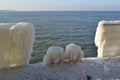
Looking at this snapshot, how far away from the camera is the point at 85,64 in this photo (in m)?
5.81

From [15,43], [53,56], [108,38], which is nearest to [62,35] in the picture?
[108,38]

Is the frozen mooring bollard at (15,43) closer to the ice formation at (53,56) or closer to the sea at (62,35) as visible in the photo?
the ice formation at (53,56)

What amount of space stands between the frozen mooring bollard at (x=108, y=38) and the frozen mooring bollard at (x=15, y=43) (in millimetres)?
1806

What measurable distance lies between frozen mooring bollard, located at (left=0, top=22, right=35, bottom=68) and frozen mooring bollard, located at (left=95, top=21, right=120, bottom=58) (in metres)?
1.81

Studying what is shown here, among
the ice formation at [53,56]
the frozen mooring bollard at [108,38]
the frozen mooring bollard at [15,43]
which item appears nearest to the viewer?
the frozen mooring bollard at [15,43]

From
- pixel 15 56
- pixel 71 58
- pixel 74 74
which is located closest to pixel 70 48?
pixel 71 58

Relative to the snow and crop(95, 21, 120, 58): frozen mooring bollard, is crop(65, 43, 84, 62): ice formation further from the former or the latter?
crop(95, 21, 120, 58): frozen mooring bollard

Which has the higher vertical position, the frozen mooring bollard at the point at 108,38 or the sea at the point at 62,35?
the frozen mooring bollard at the point at 108,38

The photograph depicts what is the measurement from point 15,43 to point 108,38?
2.35 meters

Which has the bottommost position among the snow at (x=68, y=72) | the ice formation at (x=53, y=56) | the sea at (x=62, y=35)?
the sea at (x=62, y=35)

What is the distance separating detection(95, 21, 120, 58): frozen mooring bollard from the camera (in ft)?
21.2

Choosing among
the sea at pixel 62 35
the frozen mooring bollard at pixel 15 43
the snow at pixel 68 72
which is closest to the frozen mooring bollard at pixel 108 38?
the snow at pixel 68 72

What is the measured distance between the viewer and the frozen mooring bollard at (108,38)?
6.46 m

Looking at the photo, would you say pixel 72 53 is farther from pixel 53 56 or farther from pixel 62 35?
pixel 62 35
